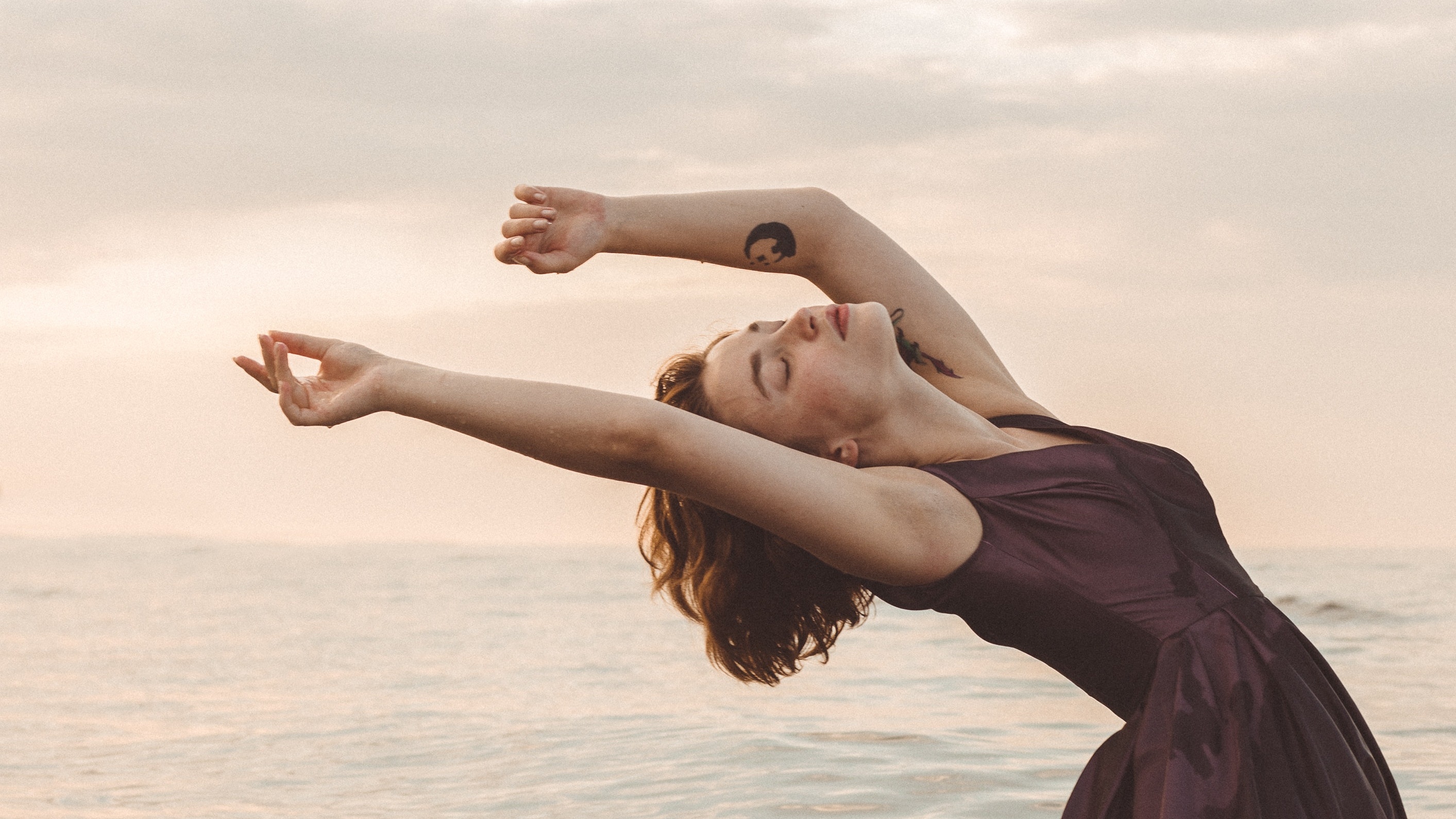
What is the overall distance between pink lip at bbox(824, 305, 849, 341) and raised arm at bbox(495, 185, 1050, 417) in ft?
1.42

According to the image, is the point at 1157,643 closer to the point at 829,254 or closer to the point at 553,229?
the point at 829,254

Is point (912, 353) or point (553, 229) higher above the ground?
point (553, 229)

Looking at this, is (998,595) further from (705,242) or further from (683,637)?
(683,637)

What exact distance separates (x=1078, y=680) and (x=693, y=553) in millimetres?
1075

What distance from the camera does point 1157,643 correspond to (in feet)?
9.14

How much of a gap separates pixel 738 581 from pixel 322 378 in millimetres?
1251

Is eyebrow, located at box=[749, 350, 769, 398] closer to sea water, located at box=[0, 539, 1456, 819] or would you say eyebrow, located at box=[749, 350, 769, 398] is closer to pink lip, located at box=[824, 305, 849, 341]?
pink lip, located at box=[824, 305, 849, 341]

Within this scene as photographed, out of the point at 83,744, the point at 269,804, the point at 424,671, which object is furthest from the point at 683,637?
the point at 269,804

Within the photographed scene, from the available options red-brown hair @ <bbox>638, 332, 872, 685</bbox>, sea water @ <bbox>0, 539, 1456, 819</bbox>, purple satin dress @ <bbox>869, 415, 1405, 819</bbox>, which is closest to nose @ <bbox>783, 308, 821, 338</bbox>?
red-brown hair @ <bbox>638, 332, 872, 685</bbox>

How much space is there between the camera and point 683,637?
1485cm

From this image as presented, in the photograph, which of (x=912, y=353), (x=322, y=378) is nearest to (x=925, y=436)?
(x=912, y=353)

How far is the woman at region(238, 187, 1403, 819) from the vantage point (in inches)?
101

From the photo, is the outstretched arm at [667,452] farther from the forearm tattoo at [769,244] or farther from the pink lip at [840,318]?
the forearm tattoo at [769,244]

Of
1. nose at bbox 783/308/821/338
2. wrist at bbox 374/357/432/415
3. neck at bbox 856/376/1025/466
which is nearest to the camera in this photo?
wrist at bbox 374/357/432/415
